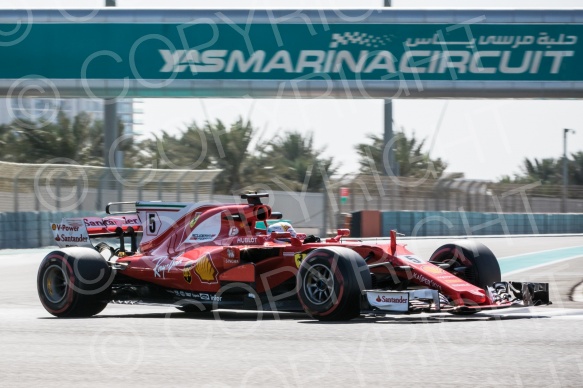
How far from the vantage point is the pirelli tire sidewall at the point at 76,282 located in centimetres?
1066

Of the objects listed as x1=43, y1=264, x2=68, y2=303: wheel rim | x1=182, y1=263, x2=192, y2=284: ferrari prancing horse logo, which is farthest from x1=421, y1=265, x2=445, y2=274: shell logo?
x1=43, y1=264, x2=68, y2=303: wheel rim

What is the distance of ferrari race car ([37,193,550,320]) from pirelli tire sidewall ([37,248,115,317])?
0.01m

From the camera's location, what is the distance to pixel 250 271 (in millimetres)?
10289

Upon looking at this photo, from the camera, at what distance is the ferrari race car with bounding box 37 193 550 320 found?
9.41m

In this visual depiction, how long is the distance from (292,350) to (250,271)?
295 cm

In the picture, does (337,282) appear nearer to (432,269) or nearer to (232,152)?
(432,269)

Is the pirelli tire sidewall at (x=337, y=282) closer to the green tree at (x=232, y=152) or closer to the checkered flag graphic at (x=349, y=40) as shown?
the checkered flag graphic at (x=349, y=40)

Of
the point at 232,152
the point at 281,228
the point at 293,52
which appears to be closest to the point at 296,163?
the point at 232,152

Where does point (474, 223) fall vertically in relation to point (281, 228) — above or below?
below

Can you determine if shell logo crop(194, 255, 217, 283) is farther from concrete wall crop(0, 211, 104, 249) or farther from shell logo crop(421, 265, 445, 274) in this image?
concrete wall crop(0, 211, 104, 249)

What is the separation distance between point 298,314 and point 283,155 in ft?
125

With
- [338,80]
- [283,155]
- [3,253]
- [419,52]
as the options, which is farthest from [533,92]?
[283,155]

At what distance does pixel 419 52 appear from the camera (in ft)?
84.8

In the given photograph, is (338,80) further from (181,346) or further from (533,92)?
(181,346)
